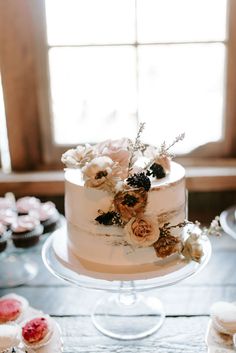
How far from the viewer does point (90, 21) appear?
1.57 meters

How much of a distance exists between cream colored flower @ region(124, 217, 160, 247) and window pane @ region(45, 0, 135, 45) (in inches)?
31.5

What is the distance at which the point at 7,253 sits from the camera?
53.9 inches

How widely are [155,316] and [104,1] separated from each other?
3.09 ft

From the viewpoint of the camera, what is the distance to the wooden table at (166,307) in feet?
3.62

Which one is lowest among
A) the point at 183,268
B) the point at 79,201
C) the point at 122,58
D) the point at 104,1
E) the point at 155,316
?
the point at 155,316

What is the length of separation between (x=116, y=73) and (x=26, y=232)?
635 mm

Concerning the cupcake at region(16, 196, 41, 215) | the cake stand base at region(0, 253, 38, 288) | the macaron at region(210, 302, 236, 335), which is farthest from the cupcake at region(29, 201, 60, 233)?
the macaron at region(210, 302, 236, 335)

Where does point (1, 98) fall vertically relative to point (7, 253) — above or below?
above

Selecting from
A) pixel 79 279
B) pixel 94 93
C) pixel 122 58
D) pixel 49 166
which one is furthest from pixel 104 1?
pixel 79 279

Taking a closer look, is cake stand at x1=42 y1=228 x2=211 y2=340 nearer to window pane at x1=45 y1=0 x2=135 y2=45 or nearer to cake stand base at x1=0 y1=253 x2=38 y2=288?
cake stand base at x1=0 y1=253 x2=38 y2=288

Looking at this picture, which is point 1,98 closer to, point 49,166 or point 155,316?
point 49,166

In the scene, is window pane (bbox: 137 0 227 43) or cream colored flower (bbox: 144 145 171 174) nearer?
cream colored flower (bbox: 144 145 171 174)

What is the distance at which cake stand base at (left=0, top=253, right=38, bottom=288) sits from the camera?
4.35 ft

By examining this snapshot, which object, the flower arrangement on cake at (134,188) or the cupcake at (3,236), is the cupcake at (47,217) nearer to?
the cupcake at (3,236)
